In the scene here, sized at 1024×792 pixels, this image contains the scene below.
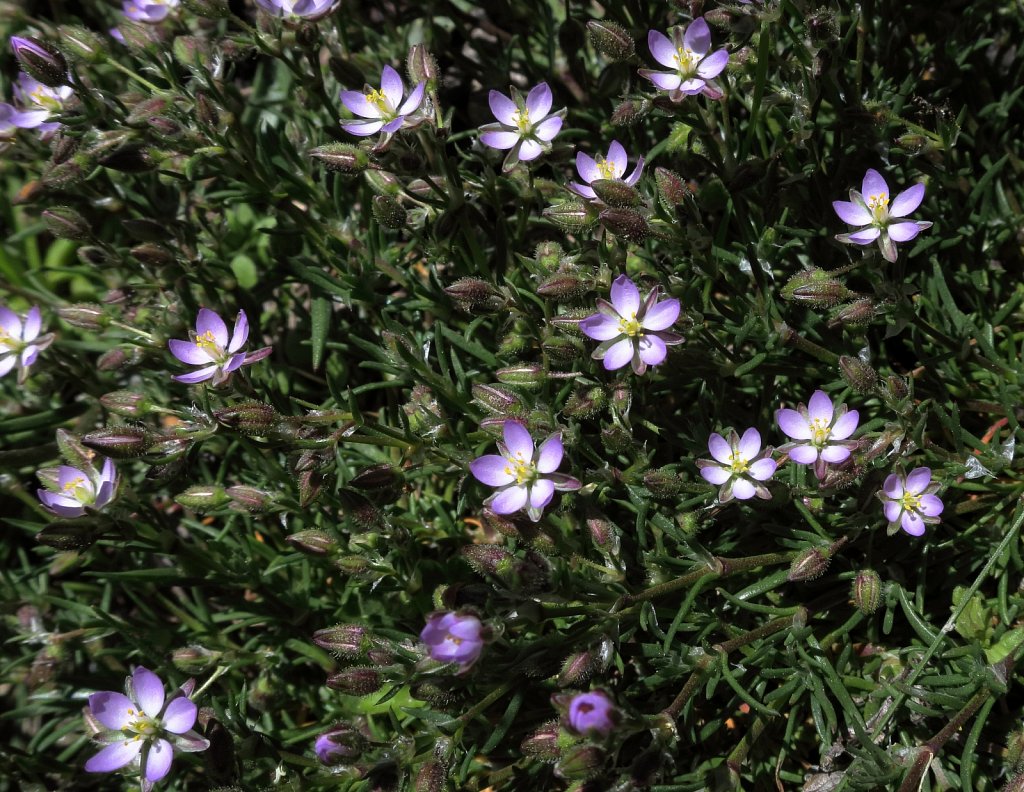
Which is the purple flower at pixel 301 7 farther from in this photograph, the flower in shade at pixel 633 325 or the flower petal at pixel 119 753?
the flower petal at pixel 119 753

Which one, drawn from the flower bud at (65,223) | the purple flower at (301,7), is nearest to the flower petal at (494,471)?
the purple flower at (301,7)

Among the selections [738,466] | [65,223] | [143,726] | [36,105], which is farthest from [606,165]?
[143,726]

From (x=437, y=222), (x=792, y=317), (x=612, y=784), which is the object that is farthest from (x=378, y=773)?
(x=792, y=317)

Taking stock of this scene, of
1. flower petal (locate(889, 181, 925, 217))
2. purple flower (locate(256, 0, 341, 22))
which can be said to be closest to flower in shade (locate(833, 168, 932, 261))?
flower petal (locate(889, 181, 925, 217))

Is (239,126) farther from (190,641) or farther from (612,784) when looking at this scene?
(612,784)

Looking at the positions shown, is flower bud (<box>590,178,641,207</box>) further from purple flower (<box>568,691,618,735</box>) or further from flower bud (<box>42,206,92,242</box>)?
flower bud (<box>42,206,92,242</box>)

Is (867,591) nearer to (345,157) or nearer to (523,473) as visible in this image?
(523,473)
